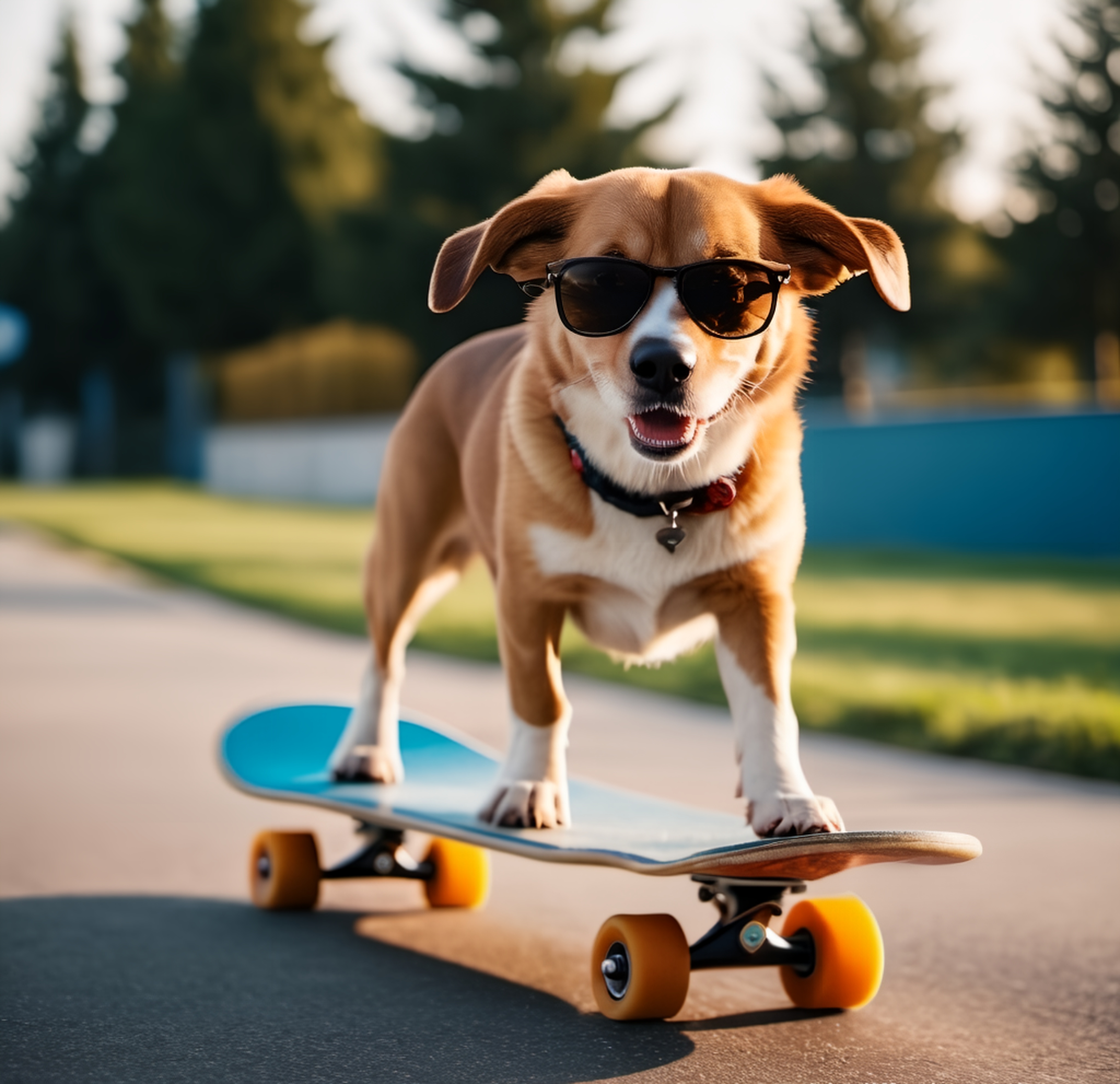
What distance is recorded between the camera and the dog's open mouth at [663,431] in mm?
3518

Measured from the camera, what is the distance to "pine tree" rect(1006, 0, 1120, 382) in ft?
129

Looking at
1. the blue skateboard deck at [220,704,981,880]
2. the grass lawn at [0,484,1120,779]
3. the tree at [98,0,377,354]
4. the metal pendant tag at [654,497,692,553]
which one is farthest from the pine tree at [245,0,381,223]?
the metal pendant tag at [654,497,692,553]

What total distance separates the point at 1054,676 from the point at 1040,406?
16.7m

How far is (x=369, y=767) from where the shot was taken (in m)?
4.93

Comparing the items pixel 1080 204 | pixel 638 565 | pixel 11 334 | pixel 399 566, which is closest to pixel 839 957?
pixel 638 565

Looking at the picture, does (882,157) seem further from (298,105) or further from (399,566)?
(399,566)

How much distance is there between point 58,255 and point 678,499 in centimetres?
5735

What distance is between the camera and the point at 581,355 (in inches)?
146

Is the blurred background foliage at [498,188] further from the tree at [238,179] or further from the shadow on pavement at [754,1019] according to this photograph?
the shadow on pavement at [754,1019]

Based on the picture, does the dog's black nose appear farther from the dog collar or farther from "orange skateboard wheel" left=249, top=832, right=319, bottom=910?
"orange skateboard wheel" left=249, top=832, right=319, bottom=910

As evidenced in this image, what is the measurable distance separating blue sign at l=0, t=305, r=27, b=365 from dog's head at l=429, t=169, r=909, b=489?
4868 centimetres

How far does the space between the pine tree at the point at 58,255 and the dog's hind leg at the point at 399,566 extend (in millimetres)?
55085

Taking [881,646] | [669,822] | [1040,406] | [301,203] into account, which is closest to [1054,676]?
[881,646]

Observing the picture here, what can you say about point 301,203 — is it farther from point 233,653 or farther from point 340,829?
point 340,829
